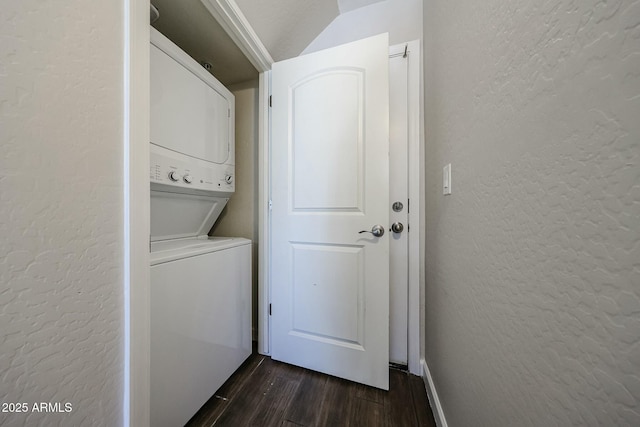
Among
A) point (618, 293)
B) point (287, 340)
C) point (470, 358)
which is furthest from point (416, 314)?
point (618, 293)

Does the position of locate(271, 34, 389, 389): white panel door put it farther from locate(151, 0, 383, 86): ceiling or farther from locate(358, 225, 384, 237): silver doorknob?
locate(151, 0, 383, 86): ceiling

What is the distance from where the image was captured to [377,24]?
1468 mm

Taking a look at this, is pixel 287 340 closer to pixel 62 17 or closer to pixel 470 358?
pixel 470 358

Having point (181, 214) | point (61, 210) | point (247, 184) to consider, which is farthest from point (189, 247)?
point (247, 184)

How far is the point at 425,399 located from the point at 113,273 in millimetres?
1552

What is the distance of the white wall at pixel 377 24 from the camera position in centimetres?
139

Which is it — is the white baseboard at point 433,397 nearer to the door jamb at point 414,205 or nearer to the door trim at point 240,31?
the door jamb at point 414,205

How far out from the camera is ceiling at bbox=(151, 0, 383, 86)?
110cm

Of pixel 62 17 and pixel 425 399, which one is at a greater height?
pixel 62 17

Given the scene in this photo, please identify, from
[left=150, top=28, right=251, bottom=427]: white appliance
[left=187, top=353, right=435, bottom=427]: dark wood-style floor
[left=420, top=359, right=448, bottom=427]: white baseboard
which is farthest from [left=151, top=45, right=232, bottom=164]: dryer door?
[left=420, top=359, right=448, bottom=427]: white baseboard

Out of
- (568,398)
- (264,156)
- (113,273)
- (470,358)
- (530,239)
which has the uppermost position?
(264,156)

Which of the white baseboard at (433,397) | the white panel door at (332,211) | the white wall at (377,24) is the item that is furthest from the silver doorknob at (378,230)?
the white wall at (377,24)

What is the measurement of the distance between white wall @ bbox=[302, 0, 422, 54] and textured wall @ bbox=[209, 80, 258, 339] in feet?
2.06

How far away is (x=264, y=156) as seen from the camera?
143 cm
